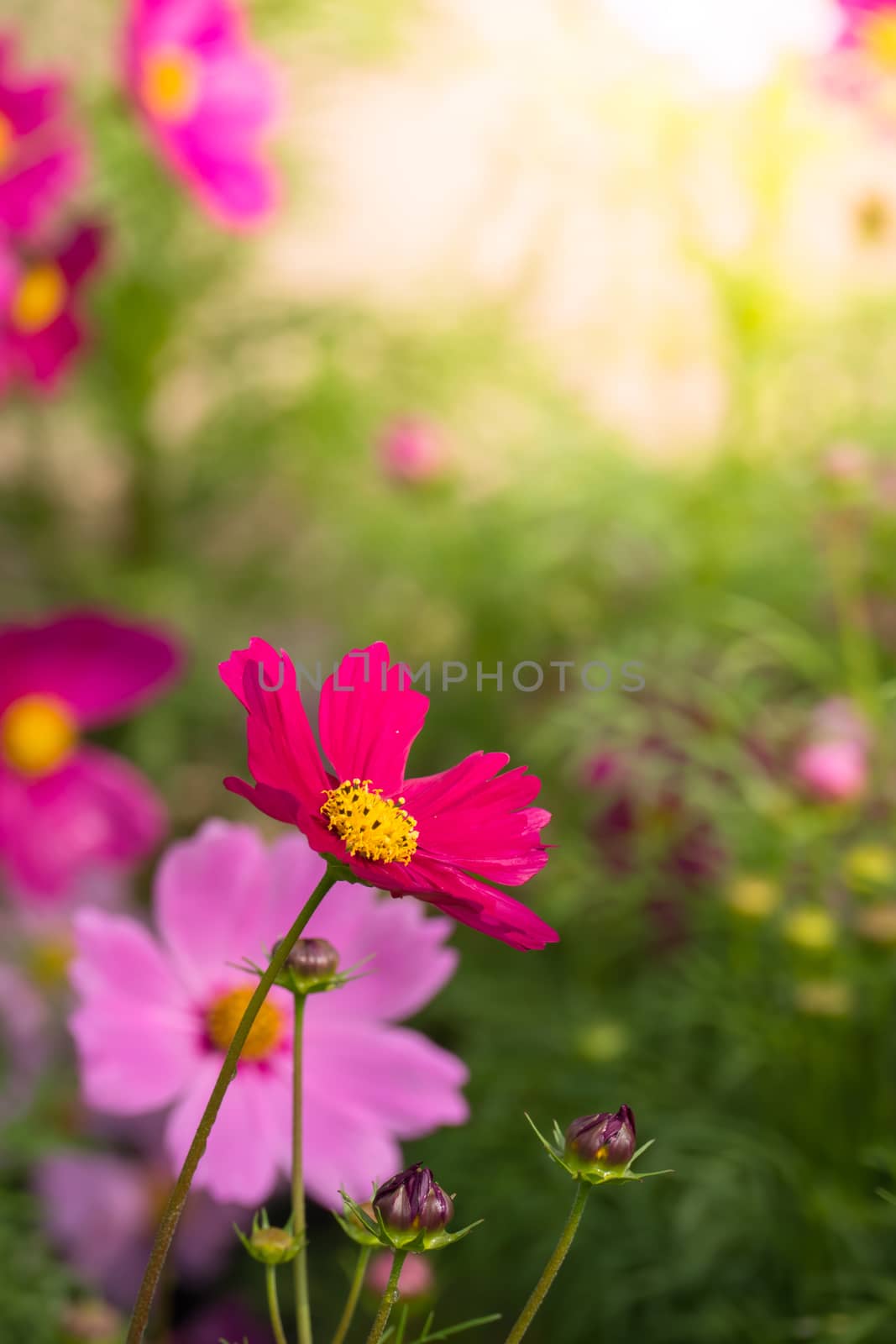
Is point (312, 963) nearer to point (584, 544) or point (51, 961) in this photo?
point (51, 961)

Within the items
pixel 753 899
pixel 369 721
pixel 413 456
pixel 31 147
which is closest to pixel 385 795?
pixel 369 721

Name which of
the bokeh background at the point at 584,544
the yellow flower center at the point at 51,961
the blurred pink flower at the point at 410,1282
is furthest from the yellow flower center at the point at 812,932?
the yellow flower center at the point at 51,961

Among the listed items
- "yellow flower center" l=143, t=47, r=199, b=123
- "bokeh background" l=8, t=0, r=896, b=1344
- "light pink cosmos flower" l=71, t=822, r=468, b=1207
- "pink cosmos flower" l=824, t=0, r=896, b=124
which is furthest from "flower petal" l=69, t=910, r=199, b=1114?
"pink cosmos flower" l=824, t=0, r=896, b=124

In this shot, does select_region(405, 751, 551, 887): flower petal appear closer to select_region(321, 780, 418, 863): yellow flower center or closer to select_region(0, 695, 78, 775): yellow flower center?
select_region(321, 780, 418, 863): yellow flower center

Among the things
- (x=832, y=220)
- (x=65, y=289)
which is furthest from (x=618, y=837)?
(x=832, y=220)

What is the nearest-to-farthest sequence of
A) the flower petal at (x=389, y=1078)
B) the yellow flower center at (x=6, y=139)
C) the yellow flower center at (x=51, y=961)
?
the flower petal at (x=389, y=1078), the yellow flower center at (x=6, y=139), the yellow flower center at (x=51, y=961)

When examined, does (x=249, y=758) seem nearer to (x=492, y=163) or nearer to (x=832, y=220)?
(x=492, y=163)

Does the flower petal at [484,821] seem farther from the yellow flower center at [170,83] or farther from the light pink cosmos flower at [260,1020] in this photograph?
the yellow flower center at [170,83]
